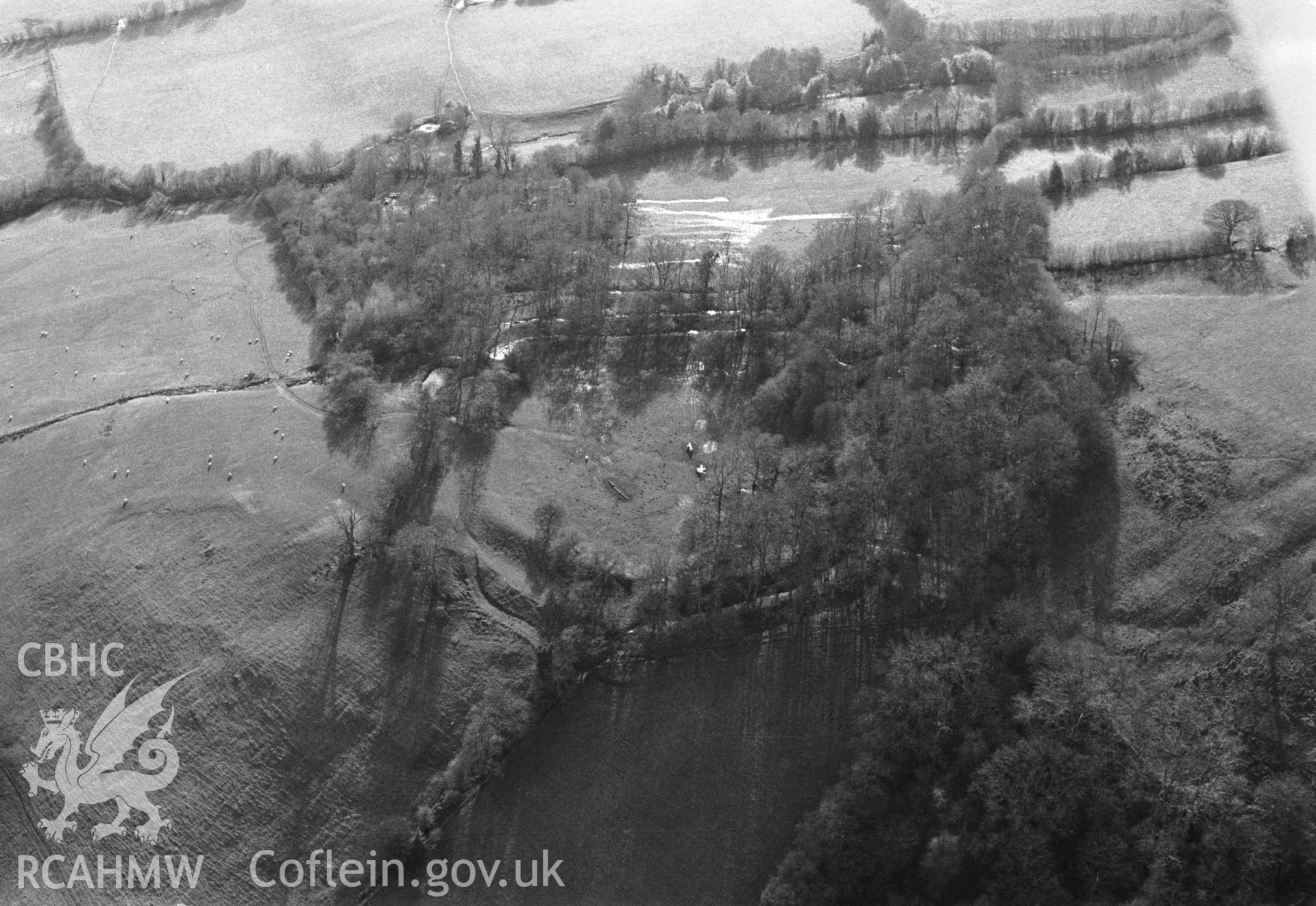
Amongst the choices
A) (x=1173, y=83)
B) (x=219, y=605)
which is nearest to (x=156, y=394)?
(x=219, y=605)

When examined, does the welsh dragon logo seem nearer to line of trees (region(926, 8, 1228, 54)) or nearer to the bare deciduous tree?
the bare deciduous tree

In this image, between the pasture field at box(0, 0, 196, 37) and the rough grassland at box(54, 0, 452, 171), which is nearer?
the rough grassland at box(54, 0, 452, 171)

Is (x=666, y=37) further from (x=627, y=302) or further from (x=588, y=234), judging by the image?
(x=627, y=302)

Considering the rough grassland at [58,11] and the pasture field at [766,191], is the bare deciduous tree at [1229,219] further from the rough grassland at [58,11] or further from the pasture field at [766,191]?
the rough grassland at [58,11]

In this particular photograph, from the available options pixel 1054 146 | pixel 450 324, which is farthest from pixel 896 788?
pixel 1054 146

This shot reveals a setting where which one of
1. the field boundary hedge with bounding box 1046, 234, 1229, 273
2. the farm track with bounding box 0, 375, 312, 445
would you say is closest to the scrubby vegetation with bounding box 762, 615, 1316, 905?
the field boundary hedge with bounding box 1046, 234, 1229, 273

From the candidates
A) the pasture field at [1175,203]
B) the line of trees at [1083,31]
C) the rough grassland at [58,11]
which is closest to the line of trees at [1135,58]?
the line of trees at [1083,31]
